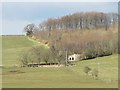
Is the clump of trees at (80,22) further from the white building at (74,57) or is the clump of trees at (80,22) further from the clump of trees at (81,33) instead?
the white building at (74,57)

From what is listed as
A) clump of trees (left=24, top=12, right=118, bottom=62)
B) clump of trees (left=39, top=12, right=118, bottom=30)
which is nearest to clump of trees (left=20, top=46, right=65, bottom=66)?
clump of trees (left=24, top=12, right=118, bottom=62)

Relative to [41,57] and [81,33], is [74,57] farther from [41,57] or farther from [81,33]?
[81,33]

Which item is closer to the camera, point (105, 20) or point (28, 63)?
point (28, 63)

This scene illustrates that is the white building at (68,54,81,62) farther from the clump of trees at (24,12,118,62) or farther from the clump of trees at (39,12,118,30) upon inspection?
the clump of trees at (39,12,118,30)

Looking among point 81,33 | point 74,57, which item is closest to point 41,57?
point 74,57

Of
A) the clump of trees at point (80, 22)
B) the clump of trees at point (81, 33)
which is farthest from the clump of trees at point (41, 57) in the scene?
the clump of trees at point (80, 22)

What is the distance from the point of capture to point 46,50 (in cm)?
10956

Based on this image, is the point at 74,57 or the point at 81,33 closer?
the point at 74,57

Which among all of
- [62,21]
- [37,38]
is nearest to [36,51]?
[37,38]

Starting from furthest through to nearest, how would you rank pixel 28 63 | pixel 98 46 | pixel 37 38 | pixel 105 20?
pixel 37 38 → pixel 105 20 → pixel 98 46 → pixel 28 63

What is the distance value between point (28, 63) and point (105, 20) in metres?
39.5

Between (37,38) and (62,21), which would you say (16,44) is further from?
(62,21)

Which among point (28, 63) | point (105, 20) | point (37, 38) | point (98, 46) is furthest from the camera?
point (37, 38)

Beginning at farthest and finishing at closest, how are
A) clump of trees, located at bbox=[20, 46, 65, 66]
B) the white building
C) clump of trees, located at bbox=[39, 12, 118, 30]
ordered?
1. clump of trees, located at bbox=[39, 12, 118, 30]
2. the white building
3. clump of trees, located at bbox=[20, 46, 65, 66]
